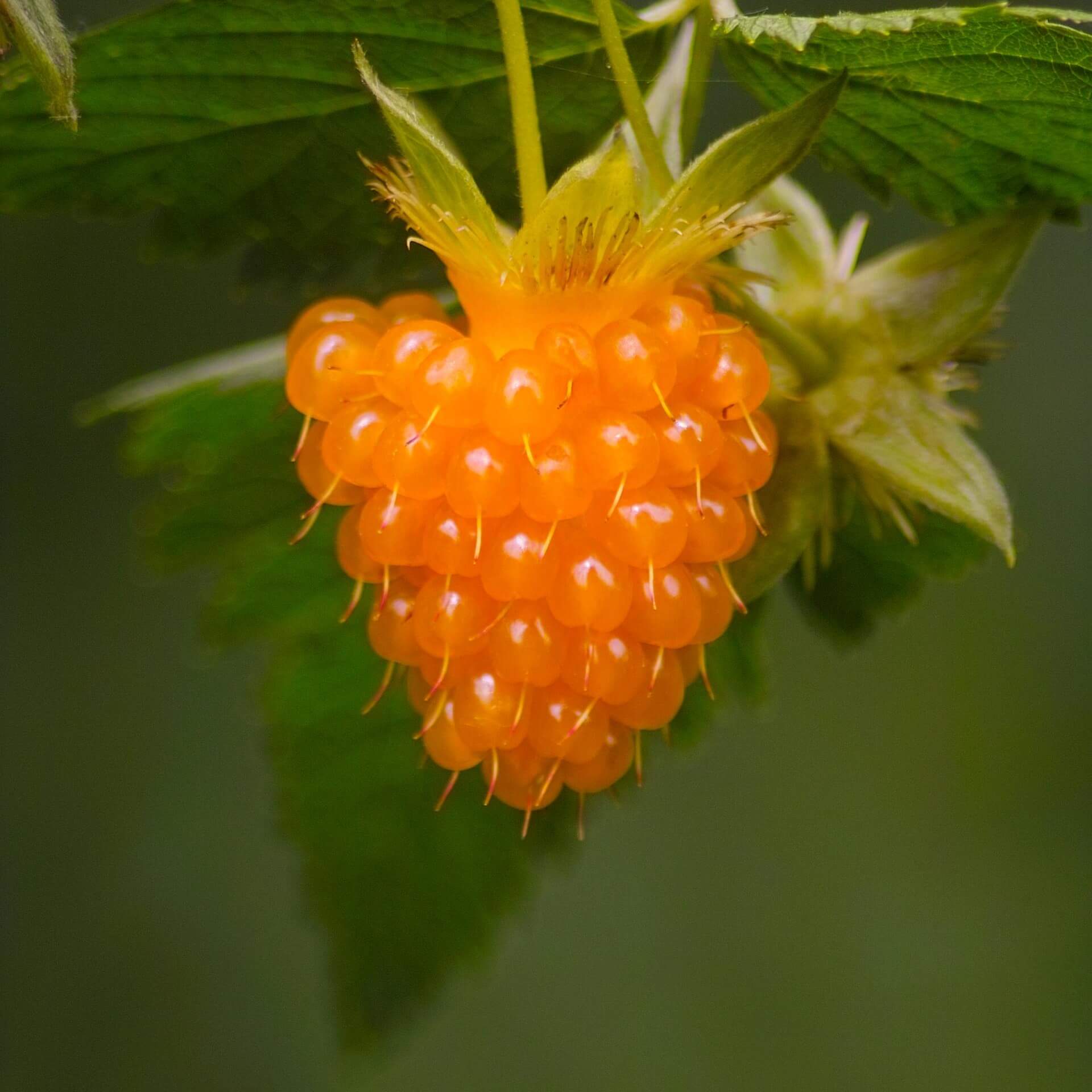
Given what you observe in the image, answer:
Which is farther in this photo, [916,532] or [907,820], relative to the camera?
[907,820]

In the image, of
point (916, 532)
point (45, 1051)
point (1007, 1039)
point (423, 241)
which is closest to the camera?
point (423, 241)

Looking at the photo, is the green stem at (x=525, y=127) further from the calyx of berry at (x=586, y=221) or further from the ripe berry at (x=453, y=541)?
the ripe berry at (x=453, y=541)

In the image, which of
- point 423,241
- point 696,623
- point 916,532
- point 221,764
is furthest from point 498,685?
point 221,764

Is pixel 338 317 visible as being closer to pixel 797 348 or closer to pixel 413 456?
pixel 413 456

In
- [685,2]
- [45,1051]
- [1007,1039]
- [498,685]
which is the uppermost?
[685,2]

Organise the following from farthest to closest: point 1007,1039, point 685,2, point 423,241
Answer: point 1007,1039
point 685,2
point 423,241

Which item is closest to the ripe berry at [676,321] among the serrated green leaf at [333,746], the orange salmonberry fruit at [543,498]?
the orange salmonberry fruit at [543,498]

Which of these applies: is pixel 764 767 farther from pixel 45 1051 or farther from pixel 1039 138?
pixel 1039 138

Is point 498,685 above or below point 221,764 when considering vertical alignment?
above
